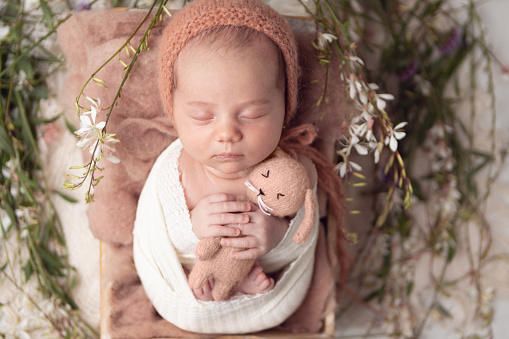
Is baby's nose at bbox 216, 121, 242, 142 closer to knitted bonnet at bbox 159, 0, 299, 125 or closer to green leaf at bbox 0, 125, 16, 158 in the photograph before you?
knitted bonnet at bbox 159, 0, 299, 125

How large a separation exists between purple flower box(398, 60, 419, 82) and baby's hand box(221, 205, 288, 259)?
876 millimetres

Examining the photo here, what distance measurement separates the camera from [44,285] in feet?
4.95

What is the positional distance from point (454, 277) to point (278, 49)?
1166 mm

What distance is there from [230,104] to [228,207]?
0.23 meters

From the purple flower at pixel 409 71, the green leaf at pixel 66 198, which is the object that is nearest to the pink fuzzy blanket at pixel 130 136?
the green leaf at pixel 66 198

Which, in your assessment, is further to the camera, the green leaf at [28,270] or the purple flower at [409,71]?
the purple flower at [409,71]

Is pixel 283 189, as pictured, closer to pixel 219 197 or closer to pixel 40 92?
pixel 219 197

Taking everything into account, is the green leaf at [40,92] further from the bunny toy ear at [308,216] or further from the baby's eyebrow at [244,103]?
the bunny toy ear at [308,216]

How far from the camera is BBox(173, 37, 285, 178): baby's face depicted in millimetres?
887

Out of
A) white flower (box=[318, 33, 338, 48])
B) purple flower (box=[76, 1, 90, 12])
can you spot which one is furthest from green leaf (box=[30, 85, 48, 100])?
white flower (box=[318, 33, 338, 48])

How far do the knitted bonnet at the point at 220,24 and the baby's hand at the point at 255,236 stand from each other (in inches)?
11.2

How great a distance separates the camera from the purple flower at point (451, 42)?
5.37ft

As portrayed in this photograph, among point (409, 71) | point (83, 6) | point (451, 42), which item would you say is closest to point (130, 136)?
point (83, 6)

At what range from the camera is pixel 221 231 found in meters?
0.98
